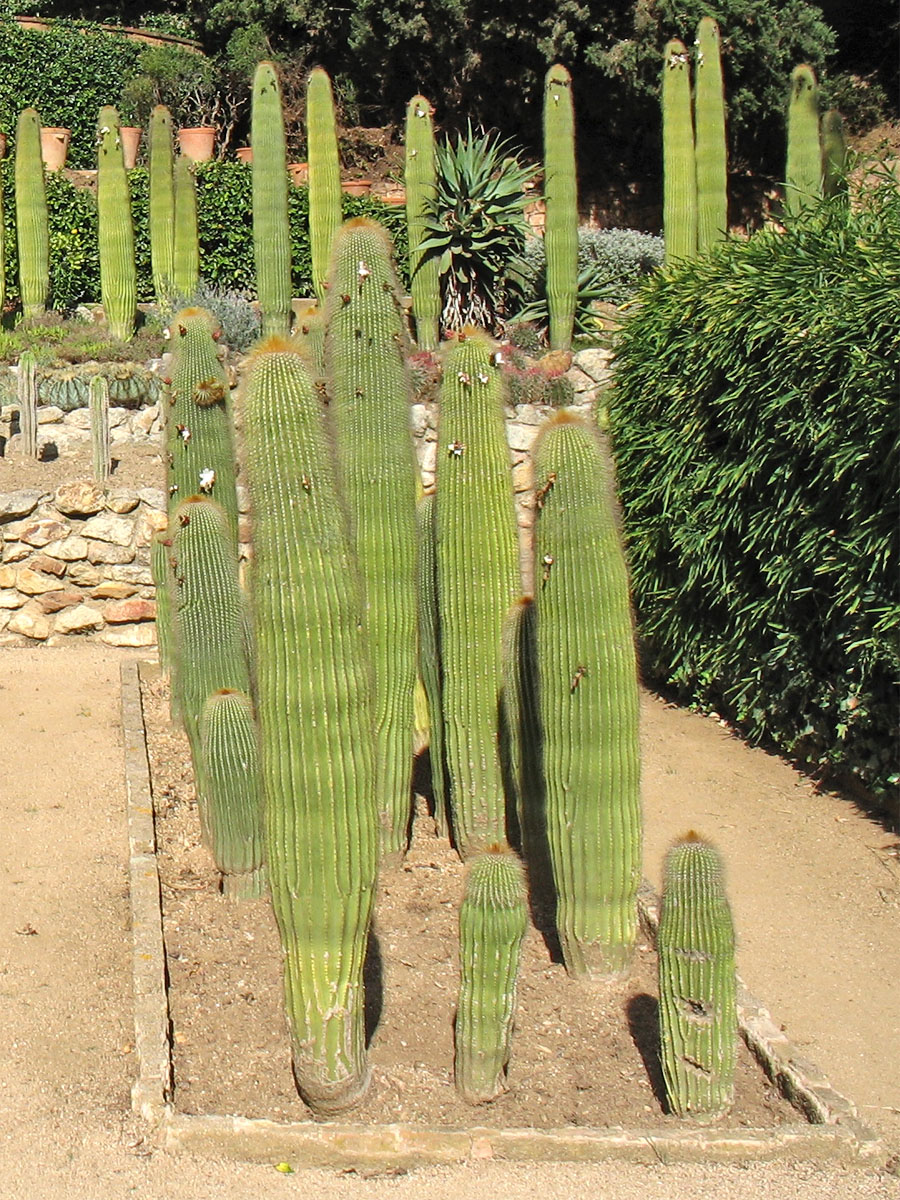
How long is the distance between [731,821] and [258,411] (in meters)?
3.55

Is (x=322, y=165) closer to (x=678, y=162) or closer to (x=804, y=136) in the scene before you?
(x=678, y=162)

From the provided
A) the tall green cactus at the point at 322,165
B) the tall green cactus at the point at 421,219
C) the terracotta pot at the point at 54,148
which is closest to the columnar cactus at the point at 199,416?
the tall green cactus at the point at 421,219

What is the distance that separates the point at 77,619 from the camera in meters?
9.12

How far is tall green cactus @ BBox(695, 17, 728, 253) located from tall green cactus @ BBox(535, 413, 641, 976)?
9777 millimetres

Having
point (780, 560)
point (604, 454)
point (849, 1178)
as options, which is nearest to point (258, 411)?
point (604, 454)

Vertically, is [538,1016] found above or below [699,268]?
below

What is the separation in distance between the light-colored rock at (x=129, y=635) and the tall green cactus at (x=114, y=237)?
5.46m

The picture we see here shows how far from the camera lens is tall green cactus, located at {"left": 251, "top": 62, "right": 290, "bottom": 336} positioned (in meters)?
13.7

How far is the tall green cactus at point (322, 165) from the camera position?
14094 millimetres

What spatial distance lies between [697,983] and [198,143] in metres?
20.5

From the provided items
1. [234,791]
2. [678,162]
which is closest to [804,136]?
[678,162]

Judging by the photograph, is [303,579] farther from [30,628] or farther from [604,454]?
[30,628]

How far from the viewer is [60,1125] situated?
3693mm

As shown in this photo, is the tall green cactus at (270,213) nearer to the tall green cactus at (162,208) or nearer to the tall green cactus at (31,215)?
the tall green cactus at (162,208)
